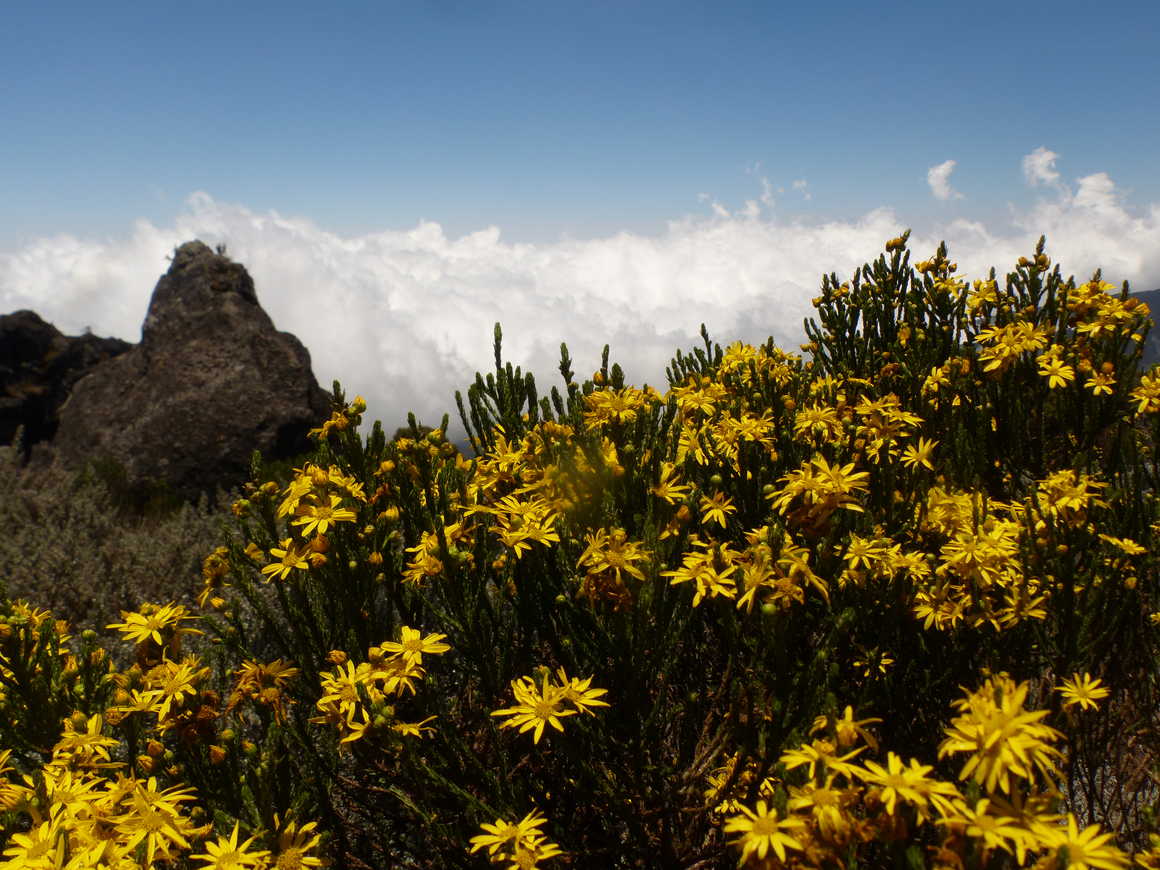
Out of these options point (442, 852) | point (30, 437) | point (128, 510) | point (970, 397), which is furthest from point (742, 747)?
point (30, 437)

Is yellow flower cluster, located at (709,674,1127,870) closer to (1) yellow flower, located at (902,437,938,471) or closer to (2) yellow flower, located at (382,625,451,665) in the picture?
(2) yellow flower, located at (382,625,451,665)

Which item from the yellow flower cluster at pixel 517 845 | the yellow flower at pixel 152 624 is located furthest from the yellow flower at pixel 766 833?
the yellow flower at pixel 152 624

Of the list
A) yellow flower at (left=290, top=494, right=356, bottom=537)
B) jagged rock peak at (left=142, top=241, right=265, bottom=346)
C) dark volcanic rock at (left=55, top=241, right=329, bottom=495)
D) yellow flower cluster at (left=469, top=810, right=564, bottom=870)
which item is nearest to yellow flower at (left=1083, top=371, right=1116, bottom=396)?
yellow flower cluster at (left=469, top=810, right=564, bottom=870)

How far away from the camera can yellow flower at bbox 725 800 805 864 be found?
1.35 m

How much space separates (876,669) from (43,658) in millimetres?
3074

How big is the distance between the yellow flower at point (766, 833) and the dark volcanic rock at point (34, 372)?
15.3 m

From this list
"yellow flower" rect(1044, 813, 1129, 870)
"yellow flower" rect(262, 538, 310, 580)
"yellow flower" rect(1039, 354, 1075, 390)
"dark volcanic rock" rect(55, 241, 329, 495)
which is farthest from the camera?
"dark volcanic rock" rect(55, 241, 329, 495)

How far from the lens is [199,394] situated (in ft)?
35.3

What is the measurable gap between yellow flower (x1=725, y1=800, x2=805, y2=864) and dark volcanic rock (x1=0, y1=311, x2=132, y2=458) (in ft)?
50.3

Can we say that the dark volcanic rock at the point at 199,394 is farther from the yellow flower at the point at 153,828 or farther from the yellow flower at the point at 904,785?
the yellow flower at the point at 904,785

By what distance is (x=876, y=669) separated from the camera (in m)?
2.21

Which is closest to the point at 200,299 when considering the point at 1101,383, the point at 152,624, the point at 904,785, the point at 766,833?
the point at 152,624

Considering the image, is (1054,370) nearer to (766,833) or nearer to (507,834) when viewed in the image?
(766,833)

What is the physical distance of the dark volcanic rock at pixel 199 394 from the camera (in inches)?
411
